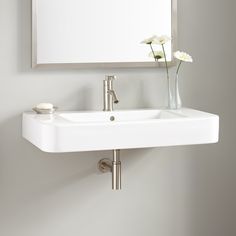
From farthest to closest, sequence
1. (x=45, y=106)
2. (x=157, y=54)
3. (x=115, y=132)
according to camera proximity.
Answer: (x=157, y=54) → (x=45, y=106) → (x=115, y=132)

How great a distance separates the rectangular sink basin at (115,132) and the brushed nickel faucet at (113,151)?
8.5 inches

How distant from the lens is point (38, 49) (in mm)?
2742

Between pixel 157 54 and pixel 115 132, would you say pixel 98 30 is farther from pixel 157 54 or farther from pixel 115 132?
pixel 115 132

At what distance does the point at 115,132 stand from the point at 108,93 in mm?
441

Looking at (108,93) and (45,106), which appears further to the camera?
(108,93)

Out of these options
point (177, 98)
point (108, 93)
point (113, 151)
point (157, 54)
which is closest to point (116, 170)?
point (113, 151)

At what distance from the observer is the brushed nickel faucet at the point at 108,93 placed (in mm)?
2785

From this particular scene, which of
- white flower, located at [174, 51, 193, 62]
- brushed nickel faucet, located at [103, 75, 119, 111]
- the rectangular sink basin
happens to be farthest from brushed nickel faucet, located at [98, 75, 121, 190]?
white flower, located at [174, 51, 193, 62]

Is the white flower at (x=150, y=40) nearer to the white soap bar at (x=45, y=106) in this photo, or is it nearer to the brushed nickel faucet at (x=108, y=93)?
the brushed nickel faucet at (x=108, y=93)

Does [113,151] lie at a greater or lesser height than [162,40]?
lesser

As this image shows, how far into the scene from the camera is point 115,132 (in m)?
2.39

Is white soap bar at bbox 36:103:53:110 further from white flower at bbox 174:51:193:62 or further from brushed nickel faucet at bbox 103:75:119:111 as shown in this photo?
white flower at bbox 174:51:193:62

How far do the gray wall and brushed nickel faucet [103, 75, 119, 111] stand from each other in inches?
3.2

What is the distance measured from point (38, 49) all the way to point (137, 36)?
492mm
